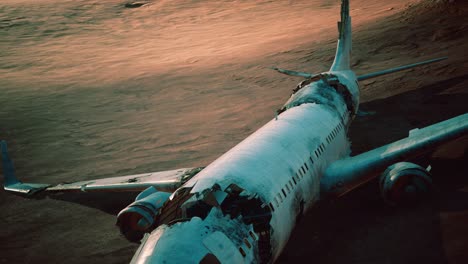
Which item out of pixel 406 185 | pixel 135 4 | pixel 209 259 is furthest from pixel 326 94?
pixel 135 4

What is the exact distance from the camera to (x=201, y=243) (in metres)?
12.5

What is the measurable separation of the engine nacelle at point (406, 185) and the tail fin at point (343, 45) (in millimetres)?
15390

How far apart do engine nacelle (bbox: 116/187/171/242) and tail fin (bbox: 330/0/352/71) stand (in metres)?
19.5

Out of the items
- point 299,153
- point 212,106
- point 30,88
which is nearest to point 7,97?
point 30,88

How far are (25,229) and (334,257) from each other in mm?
16529

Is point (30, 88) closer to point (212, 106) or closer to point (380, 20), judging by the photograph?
point (212, 106)

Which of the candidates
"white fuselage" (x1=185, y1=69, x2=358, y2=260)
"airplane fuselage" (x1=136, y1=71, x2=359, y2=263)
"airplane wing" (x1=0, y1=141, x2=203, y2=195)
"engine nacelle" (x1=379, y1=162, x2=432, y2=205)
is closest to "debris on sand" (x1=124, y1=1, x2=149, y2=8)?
"airplane wing" (x1=0, y1=141, x2=203, y2=195)

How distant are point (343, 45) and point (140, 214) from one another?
76.0 feet

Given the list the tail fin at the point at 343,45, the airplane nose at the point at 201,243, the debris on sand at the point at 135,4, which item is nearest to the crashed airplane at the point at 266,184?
the airplane nose at the point at 201,243

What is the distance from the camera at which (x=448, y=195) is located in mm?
20422

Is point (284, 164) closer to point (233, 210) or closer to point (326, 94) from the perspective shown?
point (233, 210)

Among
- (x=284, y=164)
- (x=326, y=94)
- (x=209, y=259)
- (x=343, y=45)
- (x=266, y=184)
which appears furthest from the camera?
(x=343, y=45)

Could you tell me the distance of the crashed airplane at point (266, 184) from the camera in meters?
13.3

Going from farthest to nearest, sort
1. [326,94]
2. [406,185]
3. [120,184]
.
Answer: [326,94] < [120,184] < [406,185]
